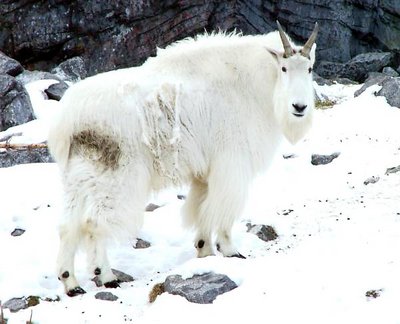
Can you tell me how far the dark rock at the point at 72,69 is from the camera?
17.9 meters

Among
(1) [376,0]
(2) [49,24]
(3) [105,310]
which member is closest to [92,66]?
(2) [49,24]

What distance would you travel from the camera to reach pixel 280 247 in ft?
23.2

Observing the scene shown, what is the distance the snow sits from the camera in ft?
16.4

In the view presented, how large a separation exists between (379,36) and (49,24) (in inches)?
444

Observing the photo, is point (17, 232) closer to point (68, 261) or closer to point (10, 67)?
point (68, 261)

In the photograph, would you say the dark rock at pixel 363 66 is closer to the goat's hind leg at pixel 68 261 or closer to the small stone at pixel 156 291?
the goat's hind leg at pixel 68 261

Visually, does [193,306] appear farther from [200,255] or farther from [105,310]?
[200,255]

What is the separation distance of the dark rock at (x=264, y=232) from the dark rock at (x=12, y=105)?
5.53 m

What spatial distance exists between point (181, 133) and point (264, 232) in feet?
5.91

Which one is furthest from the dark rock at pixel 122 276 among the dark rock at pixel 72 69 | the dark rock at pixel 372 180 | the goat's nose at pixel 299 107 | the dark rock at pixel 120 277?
the dark rock at pixel 72 69

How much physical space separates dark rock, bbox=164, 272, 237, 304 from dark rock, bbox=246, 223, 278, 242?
206 cm

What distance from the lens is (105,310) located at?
5.61 m

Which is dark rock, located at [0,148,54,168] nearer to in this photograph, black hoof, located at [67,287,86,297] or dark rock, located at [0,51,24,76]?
black hoof, located at [67,287,86,297]

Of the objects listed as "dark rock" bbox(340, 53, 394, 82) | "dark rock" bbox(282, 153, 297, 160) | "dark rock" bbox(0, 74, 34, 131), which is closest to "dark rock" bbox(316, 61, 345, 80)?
"dark rock" bbox(340, 53, 394, 82)
